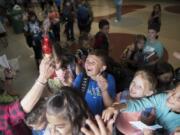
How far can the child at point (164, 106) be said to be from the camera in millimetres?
2281

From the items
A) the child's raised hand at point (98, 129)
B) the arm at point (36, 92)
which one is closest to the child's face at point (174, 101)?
the child's raised hand at point (98, 129)

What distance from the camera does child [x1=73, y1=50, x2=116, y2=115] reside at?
2.93 metres

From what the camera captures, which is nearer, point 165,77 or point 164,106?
point 164,106

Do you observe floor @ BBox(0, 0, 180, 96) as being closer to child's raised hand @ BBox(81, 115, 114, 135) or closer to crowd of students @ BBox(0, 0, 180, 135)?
crowd of students @ BBox(0, 0, 180, 135)

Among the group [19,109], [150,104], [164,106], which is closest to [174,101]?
[164,106]

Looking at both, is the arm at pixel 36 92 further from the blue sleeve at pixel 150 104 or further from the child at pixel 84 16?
the child at pixel 84 16

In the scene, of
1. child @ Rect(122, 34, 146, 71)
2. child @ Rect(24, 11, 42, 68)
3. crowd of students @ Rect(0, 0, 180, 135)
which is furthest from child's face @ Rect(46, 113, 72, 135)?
child @ Rect(24, 11, 42, 68)

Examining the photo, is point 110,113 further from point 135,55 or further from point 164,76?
point 135,55

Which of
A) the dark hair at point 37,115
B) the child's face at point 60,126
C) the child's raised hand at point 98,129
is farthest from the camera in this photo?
the dark hair at point 37,115

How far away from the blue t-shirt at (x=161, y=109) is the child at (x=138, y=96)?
0.18 ft

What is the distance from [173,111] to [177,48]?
595 centimetres

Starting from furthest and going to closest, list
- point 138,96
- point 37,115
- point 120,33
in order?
point 120,33 → point 138,96 → point 37,115

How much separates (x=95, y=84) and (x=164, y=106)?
868mm

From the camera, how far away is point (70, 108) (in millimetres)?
1930
